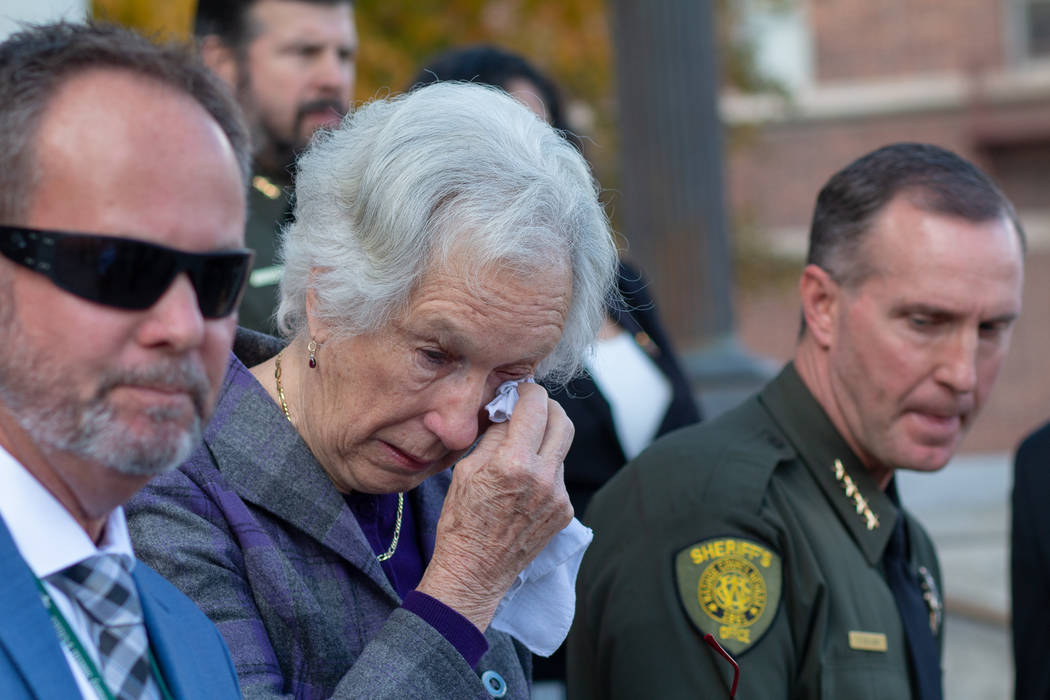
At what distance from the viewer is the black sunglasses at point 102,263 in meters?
1.31

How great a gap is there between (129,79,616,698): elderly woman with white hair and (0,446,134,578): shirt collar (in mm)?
541

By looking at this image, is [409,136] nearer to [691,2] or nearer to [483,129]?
[483,129]

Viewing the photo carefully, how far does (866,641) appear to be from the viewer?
2.60 m

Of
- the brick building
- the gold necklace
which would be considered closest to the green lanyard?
the gold necklace

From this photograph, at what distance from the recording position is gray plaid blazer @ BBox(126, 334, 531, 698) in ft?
6.16

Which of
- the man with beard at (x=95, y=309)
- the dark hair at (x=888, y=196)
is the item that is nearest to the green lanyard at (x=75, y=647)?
the man with beard at (x=95, y=309)

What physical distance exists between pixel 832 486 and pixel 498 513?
1083 millimetres

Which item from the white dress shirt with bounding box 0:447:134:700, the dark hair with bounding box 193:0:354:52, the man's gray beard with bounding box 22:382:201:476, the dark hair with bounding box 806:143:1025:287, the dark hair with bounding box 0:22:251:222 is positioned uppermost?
the dark hair with bounding box 193:0:354:52

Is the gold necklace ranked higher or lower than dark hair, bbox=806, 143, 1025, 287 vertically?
lower

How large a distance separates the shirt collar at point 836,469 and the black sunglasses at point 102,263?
1818 mm

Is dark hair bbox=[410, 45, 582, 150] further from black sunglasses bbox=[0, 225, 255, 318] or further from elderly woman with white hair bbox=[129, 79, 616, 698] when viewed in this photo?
black sunglasses bbox=[0, 225, 255, 318]

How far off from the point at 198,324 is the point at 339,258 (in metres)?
0.78

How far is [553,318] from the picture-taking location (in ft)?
7.17

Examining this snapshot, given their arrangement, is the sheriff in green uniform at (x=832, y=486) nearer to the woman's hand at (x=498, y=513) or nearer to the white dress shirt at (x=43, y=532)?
the woman's hand at (x=498, y=513)
